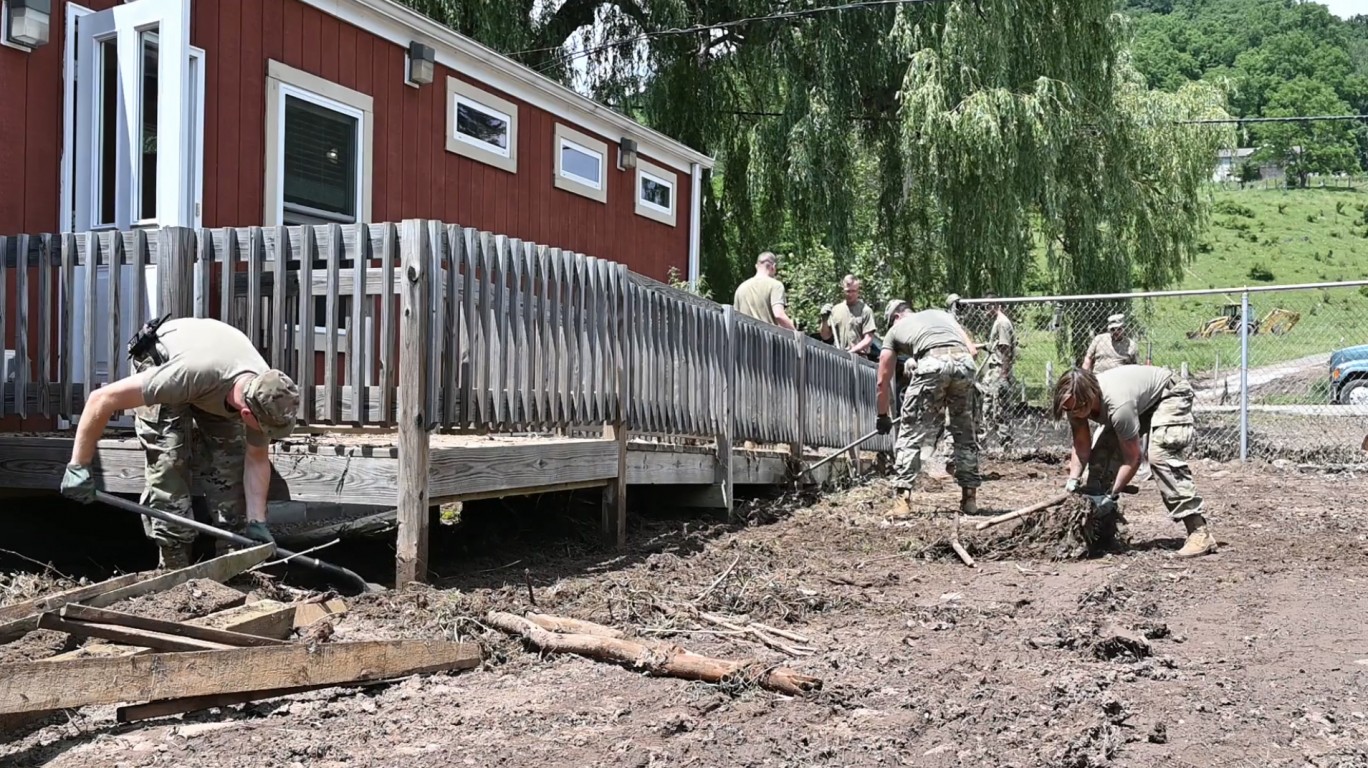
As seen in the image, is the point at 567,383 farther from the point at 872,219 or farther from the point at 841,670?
the point at 872,219

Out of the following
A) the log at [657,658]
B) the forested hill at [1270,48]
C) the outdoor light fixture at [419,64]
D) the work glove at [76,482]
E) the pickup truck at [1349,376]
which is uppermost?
the forested hill at [1270,48]

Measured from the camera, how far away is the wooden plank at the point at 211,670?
10.8 feet

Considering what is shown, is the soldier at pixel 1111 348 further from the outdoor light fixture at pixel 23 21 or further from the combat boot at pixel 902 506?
the outdoor light fixture at pixel 23 21

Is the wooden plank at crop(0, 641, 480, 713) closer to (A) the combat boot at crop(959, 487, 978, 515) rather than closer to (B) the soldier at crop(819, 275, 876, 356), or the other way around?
(A) the combat boot at crop(959, 487, 978, 515)

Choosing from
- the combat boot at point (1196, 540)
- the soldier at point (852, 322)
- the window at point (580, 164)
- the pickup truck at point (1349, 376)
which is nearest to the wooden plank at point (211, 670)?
the combat boot at point (1196, 540)

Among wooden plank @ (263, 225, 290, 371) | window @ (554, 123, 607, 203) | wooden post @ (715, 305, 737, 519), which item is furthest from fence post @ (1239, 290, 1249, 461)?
wooden plank @ (263, 225, 290, 371)

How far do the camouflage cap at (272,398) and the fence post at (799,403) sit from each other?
5.65 meters

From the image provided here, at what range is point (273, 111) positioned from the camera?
8.06m

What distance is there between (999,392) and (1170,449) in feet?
23.7

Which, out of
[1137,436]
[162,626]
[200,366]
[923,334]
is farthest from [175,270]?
[1137,436]

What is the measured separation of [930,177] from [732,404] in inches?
320

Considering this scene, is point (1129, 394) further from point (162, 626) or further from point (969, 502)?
point (162, 626)

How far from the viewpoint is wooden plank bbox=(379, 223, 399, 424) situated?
5289mm

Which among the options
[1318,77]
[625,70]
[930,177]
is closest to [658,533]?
[930,177]
